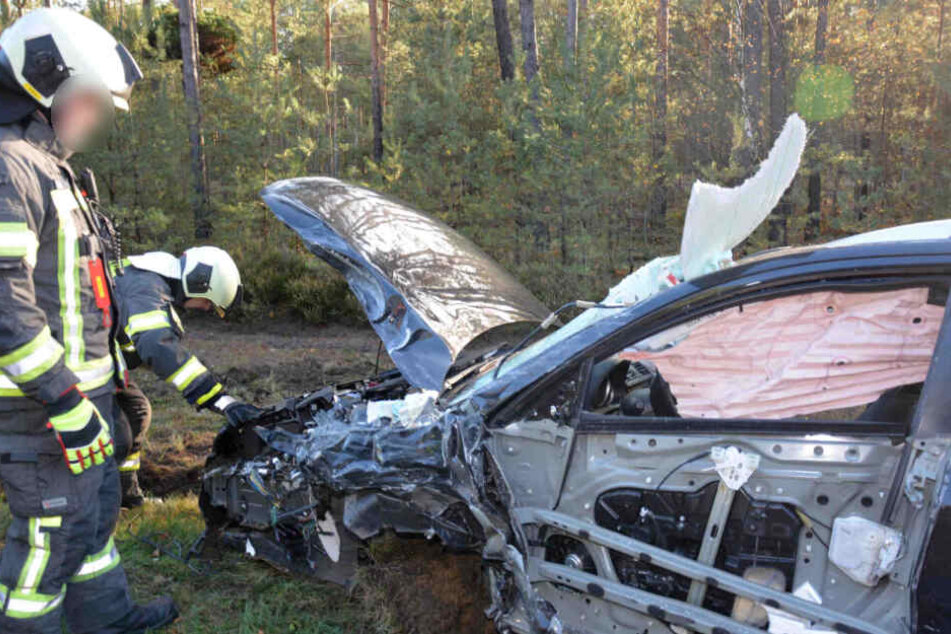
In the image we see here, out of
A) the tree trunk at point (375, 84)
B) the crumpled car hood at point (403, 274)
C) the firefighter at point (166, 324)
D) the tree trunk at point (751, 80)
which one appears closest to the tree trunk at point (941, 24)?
the tree trunk at point (751, 80)

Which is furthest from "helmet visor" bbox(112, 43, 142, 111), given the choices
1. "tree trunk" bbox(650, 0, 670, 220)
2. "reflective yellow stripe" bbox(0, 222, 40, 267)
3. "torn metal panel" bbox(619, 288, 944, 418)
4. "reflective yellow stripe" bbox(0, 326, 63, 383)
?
"tree trunk" bbox(650, 0, 670, 220)

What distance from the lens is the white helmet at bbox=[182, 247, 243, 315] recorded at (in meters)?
3.99

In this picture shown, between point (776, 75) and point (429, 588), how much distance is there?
1020 centimetres

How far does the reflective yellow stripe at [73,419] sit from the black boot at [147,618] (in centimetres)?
98

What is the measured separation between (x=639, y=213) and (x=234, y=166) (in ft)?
22.0

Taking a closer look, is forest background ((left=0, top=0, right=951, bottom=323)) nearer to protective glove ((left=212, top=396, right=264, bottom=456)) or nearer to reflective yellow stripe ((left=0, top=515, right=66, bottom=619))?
protective glove ((left=212, top=396, right=264, bottom=456))

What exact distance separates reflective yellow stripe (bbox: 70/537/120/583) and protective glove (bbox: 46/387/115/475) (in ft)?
1.68

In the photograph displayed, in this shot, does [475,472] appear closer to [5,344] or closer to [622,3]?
[5,344]

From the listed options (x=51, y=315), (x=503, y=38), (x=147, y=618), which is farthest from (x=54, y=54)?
(x=503, y=38)

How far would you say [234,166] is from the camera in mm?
12391

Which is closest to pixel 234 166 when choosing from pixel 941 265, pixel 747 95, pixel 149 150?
pixel 149 150

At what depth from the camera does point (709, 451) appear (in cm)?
232

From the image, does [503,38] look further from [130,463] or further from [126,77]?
[126,77]

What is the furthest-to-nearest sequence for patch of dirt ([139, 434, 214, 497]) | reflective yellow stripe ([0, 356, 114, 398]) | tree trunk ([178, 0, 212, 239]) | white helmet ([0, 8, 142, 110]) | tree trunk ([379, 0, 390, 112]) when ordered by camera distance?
1. tree trunk ([379, 0, 390, 112])
2. tree trunk ([178, 0, 212, 239])
3. patch of dirt ([139, 434, 214, 497])
4. reflective yellow stripe ([0, 356, 114, 398])
5. white helmet ([0, 8, 142, 110])
